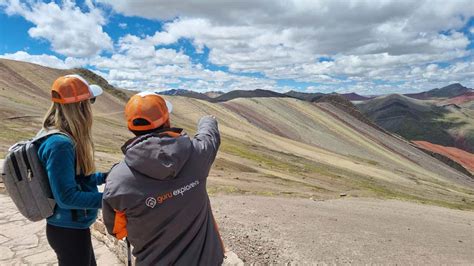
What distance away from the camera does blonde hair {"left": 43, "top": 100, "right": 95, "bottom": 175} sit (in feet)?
12.8

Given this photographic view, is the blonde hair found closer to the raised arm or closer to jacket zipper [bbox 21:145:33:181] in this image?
jacket zipper [bbox 21:145:33:181]

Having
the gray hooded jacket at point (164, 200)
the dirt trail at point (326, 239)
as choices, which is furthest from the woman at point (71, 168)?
the dirt trail at point (326, 239)

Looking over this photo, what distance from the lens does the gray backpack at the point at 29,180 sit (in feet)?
12.6

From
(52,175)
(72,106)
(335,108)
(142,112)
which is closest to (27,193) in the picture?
(52,175)

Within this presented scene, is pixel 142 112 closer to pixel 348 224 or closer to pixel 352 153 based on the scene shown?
pixel 348 224

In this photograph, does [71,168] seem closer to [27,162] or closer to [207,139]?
[27,162]

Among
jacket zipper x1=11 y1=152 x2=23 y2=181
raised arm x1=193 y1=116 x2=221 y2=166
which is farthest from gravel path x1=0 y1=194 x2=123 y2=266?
raised arm x1=193 y1=116 x2=221 y2=166

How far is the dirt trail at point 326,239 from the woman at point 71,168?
3.82m

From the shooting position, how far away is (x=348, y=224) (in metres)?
11.0

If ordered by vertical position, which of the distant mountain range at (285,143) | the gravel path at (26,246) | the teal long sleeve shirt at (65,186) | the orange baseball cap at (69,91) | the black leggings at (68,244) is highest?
the orange baseball cap at (69,91)

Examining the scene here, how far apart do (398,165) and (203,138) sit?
74.4 m

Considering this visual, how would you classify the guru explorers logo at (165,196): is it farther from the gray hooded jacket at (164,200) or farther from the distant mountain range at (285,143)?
the distant mountain range at (285,143)

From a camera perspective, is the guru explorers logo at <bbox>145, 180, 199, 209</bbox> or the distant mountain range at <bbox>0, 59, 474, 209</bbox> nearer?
the guru explorers logo at <bbox>145, 180, 199, 209</bbox>

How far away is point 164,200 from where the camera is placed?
3338mm
